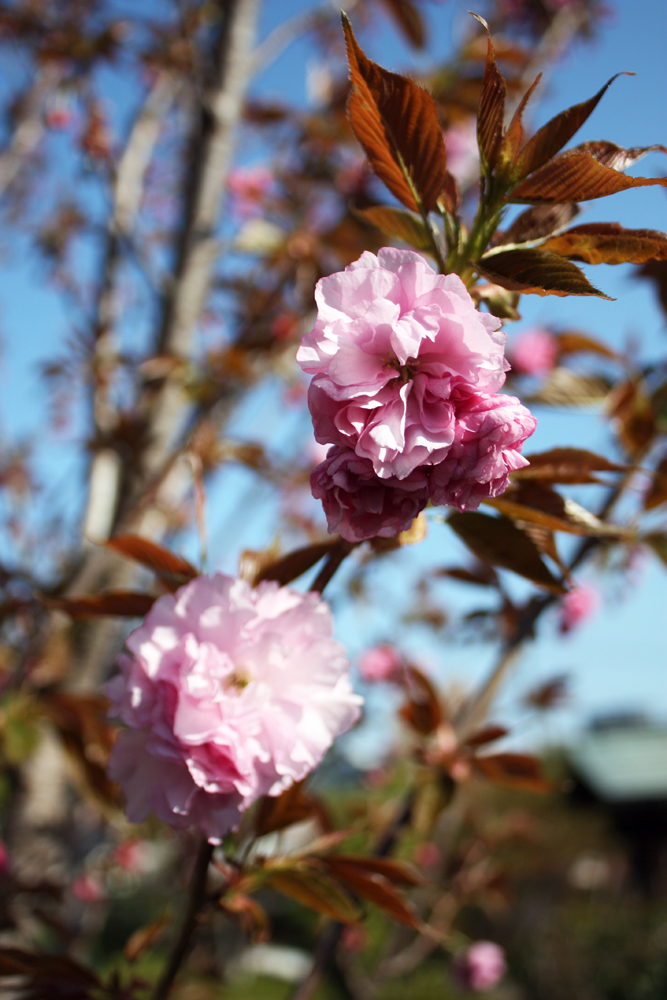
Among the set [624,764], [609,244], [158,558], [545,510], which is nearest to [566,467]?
[545,510]

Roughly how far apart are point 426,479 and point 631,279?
1.06 meters

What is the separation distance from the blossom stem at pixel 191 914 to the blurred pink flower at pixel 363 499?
334 mm

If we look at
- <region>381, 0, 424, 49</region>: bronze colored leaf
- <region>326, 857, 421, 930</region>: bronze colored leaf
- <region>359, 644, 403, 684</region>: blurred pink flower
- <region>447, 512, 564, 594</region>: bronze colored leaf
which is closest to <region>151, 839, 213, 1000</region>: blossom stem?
<region>326, 857, 421, 930</region>: bronze colored leaf

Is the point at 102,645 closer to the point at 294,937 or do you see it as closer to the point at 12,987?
the point at 12,987

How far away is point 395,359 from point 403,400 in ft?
0.11

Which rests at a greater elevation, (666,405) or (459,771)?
(666,405)

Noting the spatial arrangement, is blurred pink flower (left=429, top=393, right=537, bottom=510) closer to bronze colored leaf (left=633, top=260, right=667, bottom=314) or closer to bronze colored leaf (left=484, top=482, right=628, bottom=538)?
bronze colored leaf (left=484, top=482, right=628, bottom=538)

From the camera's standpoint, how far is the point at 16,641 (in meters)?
1.73

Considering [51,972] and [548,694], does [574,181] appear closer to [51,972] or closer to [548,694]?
[51,972]

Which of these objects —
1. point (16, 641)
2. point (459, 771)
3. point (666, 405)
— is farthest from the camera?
point (16, 641)

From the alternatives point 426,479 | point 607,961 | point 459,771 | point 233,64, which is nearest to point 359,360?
point 426,479

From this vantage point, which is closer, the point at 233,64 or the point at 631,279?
the point at 631,279

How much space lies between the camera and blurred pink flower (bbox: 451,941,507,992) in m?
2.81

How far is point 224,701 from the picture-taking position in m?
0.55
